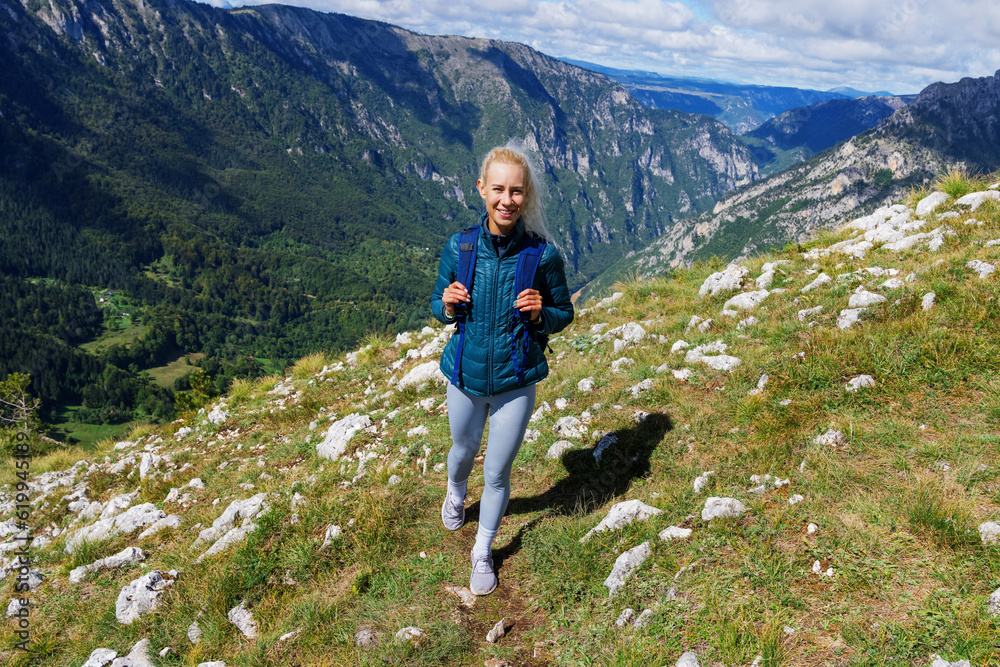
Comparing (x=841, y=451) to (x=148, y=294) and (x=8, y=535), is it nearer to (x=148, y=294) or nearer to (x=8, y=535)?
(x=8, y=535)

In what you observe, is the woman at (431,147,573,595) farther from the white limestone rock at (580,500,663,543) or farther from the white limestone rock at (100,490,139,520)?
the white limestone rock at (100,490,139,520)

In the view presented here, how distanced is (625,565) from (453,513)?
184cm

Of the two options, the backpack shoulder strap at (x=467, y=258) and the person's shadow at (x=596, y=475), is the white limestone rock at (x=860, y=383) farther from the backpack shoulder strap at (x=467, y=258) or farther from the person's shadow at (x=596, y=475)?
the backpack shoulder strap at (x=467, y=258)

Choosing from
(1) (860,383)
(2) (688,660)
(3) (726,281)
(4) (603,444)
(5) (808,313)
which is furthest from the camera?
(3) (726,281)

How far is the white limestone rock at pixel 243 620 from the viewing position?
417cm

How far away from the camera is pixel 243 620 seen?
426cm

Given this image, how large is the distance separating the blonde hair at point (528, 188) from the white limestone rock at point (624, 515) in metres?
2.62

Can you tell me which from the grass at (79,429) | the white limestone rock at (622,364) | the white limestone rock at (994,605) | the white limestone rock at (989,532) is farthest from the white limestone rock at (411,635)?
the grass at (79,429)

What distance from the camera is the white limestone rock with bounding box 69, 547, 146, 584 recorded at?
5473 mm

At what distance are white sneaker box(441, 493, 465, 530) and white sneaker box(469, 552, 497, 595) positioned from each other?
27.8 inches

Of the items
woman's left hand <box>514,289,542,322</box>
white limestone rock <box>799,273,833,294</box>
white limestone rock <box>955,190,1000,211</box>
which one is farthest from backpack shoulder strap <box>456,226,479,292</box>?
white limestone rock <box>955,190,1000,211</box>

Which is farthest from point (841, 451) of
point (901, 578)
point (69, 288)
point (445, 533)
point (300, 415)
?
point (69, 288)

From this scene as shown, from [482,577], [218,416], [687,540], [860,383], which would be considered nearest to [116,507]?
[218,416]

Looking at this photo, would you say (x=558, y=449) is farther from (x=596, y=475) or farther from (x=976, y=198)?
(x=976, y=198)
